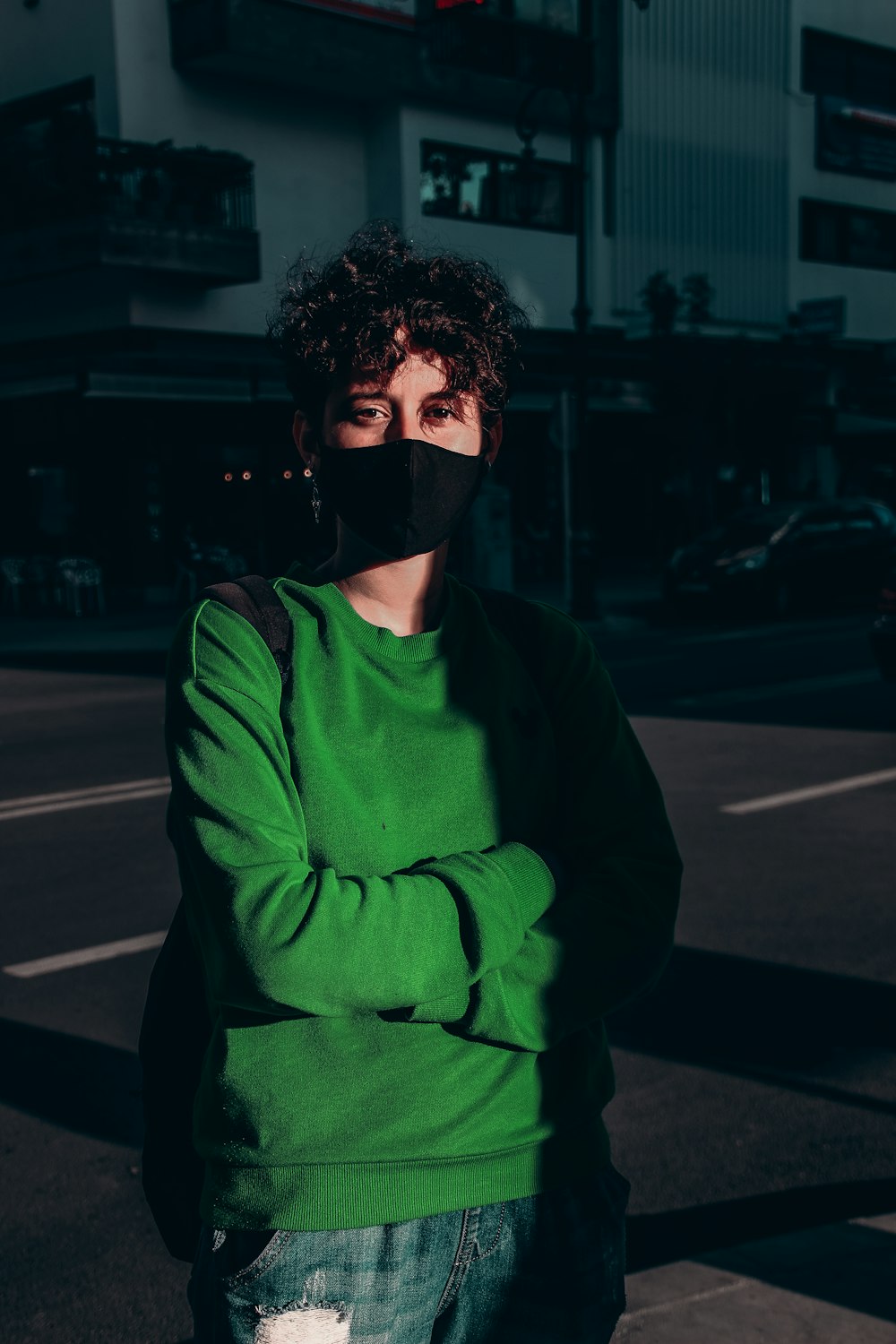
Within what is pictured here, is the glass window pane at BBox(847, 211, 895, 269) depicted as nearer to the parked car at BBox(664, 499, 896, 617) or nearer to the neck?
the parked car at BBox(664, 499, 896, 617)

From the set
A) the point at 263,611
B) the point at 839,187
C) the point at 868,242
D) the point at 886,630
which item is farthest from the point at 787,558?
the point at 263,611

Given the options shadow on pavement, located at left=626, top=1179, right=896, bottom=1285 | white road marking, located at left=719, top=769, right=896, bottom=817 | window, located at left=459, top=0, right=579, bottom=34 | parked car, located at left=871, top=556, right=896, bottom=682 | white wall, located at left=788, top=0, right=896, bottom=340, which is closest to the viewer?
shadow on pavement, located at left=626, top=1179, right=896, bottom=1285

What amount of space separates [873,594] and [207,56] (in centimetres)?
1289

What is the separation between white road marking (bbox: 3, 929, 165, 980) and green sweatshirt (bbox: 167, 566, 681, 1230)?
4.05 meters

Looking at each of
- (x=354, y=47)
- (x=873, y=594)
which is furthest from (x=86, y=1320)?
(x=354, y=47)

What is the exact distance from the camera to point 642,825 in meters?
1.93

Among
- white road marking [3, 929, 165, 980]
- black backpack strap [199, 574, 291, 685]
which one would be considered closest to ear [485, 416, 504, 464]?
black backpack strap [199, 574, 291, 685]

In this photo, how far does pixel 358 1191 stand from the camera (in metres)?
1.65

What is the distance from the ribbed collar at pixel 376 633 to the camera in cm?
180

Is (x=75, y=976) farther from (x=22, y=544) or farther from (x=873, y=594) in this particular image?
(x=22, y=544)

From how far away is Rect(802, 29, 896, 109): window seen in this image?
108 ft

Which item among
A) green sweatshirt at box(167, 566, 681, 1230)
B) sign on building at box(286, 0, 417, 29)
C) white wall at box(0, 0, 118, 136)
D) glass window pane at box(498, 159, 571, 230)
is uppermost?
sign on building at box(286, 0, 417, 29)

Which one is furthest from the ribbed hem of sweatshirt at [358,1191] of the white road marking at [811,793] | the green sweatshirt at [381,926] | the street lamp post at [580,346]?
the street lamp post at [580,346]

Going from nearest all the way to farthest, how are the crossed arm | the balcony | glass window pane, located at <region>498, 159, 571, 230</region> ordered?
the crossed arm, the balcony, glass window pane, located at <region>498, 159, 571, 230</region>
